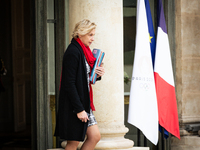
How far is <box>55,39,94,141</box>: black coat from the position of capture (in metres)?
3.05

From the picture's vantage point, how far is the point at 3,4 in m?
7.99

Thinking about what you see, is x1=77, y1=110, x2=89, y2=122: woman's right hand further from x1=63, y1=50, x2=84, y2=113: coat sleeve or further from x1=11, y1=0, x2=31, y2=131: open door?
x1=11, y1=0, x2=31, y2=131: open door

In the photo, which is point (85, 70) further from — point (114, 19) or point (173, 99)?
point (173, 99)

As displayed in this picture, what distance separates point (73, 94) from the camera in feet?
9.94

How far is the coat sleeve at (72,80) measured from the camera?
120 inches

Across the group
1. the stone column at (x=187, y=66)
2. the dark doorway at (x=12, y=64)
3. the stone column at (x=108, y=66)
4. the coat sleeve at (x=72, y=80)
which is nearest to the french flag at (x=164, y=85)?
the stone column at (x=108, y=66)

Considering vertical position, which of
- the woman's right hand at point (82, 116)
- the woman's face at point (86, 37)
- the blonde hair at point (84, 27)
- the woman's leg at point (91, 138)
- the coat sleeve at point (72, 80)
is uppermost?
the blonde hair at point (84, 27)

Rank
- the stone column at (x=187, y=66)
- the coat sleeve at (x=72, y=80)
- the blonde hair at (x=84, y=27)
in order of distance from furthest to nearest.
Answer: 1. the stone column at (x=187, y=66)
2. the blonde hair at (x=84, y=27)
3. the coat sleeve at (x=72, y=80)

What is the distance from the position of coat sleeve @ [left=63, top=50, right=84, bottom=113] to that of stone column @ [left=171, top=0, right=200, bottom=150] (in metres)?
2.44

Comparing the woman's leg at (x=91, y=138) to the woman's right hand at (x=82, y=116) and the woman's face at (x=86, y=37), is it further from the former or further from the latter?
the woman's face at (x=86, y=37)

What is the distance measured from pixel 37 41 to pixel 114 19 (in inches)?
42.5

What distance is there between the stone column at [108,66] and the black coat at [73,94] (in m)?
0.75

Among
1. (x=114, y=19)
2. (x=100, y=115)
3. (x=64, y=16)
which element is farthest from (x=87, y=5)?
(x=100, y=115)

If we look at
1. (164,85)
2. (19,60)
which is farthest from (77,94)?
(19,60)
